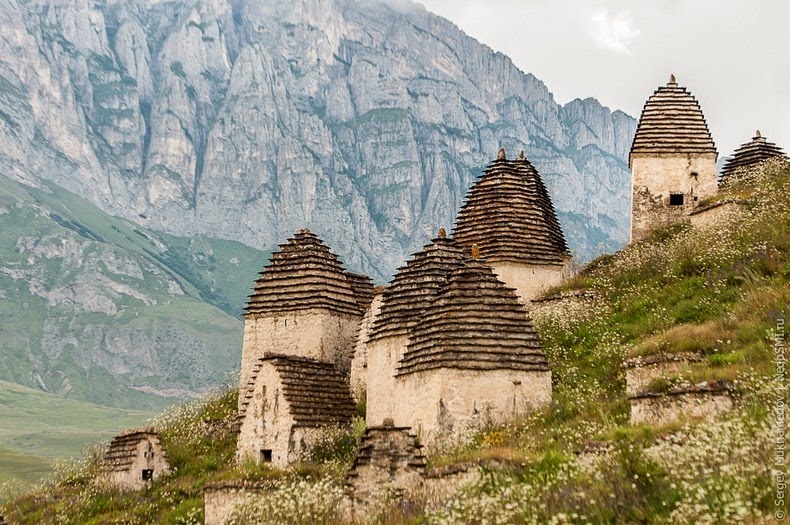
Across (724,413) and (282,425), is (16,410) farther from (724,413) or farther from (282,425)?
(724,413)

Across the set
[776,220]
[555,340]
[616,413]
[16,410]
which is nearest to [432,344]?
[616,413]

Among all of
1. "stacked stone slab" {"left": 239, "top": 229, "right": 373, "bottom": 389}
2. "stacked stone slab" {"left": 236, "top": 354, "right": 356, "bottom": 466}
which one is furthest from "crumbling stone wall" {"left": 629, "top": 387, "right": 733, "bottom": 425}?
"stacked stone slab" {"left": 239, "top": 229, "right": 373, "bottom": 389}

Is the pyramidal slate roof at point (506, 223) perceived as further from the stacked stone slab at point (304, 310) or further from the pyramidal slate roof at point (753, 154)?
the pyramidal slate roof at point (753, 154)

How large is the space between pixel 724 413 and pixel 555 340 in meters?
13.1

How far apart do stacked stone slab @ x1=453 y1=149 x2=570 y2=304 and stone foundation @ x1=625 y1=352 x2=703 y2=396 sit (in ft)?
37.1

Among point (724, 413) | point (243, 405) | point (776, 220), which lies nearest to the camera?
point (724, 413)

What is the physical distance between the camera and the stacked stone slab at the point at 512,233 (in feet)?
123

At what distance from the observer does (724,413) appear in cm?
1961

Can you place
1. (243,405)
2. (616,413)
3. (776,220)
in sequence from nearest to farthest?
1. (616,413)
2. (776,220)
3. (243,405)

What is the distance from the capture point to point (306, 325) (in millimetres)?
36312

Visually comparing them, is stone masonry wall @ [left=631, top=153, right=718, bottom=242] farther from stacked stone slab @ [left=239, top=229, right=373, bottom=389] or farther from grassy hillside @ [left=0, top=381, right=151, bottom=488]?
grassy hillside @ [left=0, top=381, right=151, bottom=488]

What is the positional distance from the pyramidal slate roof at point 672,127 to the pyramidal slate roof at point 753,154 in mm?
4084

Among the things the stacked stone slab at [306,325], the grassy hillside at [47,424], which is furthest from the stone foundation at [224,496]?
the grassy hillside at [47,424]

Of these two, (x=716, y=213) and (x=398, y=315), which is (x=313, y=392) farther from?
(x=716, y=213)
